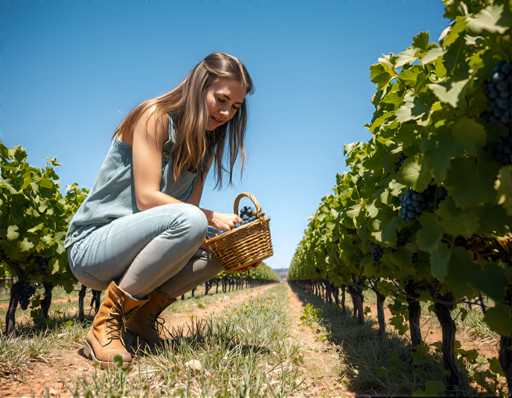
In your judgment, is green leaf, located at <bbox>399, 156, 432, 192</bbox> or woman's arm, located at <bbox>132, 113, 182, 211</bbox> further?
woman's arm, located at <bbox>132, 113, 182, 211</bbox>

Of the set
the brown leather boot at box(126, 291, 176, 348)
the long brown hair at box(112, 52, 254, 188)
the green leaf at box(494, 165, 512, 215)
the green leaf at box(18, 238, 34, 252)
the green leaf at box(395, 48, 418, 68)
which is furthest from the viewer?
the green leaf at box(18, 238, 34, 252)

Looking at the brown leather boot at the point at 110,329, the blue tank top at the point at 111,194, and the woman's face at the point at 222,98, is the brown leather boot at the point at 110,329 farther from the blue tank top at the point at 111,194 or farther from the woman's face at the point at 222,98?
the woman's face at the point at 222,98

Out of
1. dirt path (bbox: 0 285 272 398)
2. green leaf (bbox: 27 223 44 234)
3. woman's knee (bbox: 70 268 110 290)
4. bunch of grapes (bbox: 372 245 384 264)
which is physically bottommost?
dirt path (bbox: 0 285 272 398)

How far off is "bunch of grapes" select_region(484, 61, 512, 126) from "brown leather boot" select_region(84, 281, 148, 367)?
7.79ft

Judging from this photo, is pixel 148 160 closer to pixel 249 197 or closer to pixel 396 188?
pixel 249 197

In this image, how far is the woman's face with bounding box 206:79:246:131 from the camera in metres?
2.83

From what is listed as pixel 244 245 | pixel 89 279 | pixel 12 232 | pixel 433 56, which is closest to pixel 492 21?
pixel 433 56

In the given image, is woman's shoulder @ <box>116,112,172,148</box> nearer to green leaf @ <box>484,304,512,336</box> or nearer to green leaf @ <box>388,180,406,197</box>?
green leaf @ <box>388,180,406,197</box>

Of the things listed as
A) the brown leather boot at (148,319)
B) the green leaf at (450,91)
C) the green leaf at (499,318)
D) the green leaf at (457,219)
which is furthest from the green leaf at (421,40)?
the brown leather boot at (148,319)

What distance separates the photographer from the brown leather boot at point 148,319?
3.08 metres

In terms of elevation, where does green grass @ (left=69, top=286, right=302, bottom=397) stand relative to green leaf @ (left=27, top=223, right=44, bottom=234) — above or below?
below

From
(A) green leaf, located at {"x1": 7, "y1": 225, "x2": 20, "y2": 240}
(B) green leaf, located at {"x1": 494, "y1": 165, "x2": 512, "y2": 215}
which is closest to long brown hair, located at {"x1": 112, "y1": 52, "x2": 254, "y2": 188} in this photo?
(B) green leaf, located at {"x1": 494, "y1": 165, "x2": 512, "y2": 215}

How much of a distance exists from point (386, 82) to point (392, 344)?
319 centimetres

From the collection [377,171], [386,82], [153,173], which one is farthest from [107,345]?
[386,82]
